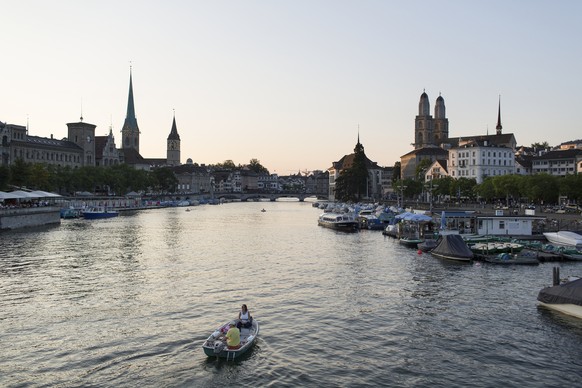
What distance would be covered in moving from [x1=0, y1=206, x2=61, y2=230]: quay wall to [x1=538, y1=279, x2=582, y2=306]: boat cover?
252 feet

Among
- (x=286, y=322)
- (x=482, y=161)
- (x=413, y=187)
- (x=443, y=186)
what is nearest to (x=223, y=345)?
(x=286, y=322)

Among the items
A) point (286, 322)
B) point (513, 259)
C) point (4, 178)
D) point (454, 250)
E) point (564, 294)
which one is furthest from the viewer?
point (4, 178)

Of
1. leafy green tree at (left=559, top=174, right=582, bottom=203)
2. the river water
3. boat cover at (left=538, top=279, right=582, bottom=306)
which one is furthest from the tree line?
leafy green tree at (left=559, top=174, right=582, bottom=203)

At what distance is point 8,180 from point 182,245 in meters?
54.1

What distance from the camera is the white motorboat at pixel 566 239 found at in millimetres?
60688

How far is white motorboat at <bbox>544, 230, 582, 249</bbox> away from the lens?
60688 millimetres

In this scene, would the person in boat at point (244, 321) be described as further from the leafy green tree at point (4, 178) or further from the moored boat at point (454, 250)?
the leafy green tree at point (4, 178)

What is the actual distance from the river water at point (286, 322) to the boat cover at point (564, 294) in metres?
0.89

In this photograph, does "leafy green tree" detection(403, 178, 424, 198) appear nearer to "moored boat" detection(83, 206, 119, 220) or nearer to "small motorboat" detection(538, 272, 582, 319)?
"moored boat" detection(83, 206, 119, 220)

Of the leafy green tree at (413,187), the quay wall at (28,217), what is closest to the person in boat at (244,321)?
the quay wall at (28,217)

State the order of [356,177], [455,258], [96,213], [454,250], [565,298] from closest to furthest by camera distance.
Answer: [565,298] → [455,258] → [454,250] → [96,213] → [356,177]

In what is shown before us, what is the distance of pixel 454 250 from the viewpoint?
55062 mm

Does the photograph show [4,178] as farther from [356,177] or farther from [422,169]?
[422,169]

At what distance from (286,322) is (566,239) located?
44165mm
